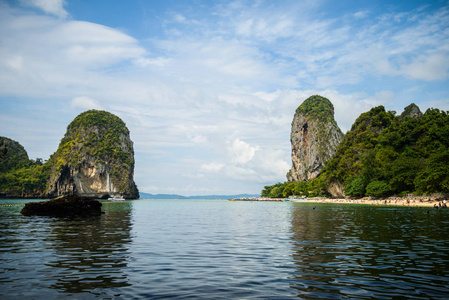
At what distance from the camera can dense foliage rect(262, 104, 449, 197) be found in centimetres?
7806

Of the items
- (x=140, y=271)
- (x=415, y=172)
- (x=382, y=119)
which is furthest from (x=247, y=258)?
(x=382, y=119)

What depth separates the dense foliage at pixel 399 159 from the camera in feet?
256

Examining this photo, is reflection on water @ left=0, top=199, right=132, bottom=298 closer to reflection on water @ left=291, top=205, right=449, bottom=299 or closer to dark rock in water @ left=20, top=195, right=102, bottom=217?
reflection on water @ left=291, top=205, right=449, bottom=299

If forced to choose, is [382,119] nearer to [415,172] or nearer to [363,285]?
[415,172]

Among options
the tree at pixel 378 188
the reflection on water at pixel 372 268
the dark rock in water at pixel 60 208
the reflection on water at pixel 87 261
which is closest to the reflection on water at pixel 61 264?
the reflection on water at pixel 87 261

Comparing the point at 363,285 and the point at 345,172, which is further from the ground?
the point at 345,172

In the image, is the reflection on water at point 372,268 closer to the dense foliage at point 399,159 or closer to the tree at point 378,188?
the dense foliage at point 399,159

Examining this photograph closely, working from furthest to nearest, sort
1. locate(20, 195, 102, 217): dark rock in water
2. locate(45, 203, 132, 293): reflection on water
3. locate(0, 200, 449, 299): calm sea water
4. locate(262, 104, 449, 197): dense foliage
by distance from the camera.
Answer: locate(262, 104, 449, 197): dense foliage < locate(20, 195, 102, 217): dark rock in water < locate(45, 203, 132, 293): reflection on water < locate(0, 200, 449, 299): calm sea water

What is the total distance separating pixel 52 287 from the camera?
383 inches

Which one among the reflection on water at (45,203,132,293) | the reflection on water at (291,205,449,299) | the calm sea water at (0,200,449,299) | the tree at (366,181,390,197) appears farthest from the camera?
the tree at (366,181,390,197)

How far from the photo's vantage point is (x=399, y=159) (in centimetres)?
10088

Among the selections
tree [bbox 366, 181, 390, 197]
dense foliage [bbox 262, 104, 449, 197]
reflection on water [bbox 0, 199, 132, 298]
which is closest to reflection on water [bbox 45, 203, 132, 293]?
reflection on water [bbox 0, 199, 132, 298]

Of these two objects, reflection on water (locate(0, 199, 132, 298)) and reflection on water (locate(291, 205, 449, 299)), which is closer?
reflection on water (locate(291, 205, 449, 299))

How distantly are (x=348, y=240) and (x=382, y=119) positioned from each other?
15814 cm
